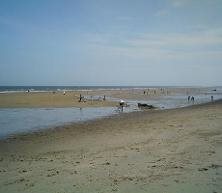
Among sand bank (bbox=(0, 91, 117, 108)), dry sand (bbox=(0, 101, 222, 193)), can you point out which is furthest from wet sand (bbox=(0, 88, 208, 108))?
dry sand (bbox=(0, 101, 222, 193))

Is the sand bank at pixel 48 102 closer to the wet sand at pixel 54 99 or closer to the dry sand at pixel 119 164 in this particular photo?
the wet sand at pixel 54 99

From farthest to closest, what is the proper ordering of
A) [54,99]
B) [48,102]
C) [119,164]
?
[54,99] → [48,102] → [119,164]

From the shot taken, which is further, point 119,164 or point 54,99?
point 54,99

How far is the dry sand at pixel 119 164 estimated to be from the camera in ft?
25.2

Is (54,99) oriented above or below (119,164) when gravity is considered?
below

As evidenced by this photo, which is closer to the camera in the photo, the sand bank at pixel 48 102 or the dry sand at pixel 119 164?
the dry sand at pixel 119 164

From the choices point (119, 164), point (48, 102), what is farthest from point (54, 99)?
point (119, 164)

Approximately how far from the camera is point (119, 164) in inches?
383

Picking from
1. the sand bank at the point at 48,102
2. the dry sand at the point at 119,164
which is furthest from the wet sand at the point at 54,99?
the dry sand at the point at 119,164

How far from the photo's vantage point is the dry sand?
7.70m

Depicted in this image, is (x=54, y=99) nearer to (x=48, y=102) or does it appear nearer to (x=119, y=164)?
(x=48, y=102)

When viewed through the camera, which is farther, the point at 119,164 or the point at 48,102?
the point at 48,102

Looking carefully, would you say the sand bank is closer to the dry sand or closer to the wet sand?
the wet sand

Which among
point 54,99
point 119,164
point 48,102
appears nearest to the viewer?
point 119,164
